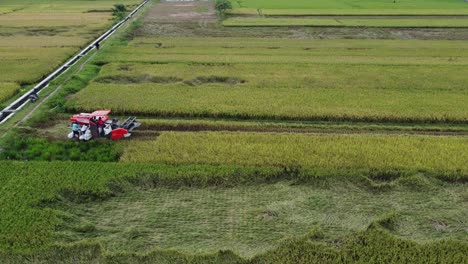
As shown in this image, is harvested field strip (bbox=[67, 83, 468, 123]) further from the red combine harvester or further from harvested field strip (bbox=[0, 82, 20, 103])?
harvested field strip (bbox=[0, 82, 20, 103])

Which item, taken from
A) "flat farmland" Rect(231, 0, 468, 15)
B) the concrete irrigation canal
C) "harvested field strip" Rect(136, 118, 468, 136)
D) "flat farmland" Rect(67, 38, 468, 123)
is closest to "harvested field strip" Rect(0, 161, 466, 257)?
"harvested field strip" Rect(136, 118, 468, 136)

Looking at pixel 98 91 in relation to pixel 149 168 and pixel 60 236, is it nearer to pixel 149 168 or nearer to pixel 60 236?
pixel 149 168

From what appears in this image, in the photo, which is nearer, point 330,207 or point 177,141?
point 330,207

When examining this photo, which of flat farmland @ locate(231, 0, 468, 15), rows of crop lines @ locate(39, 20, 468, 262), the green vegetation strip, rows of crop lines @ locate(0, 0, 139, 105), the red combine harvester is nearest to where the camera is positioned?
rows of crop lines @ locate(39, 20, 468, 262)

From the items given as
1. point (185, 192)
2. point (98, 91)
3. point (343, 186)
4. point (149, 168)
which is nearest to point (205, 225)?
point (185, 192)

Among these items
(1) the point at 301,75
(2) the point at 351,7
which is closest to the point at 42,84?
(1) the point at 301,75

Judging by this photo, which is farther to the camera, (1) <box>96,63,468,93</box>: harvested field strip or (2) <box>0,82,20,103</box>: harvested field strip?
(1) <box>96,63,468,93</box>: harvested field strip

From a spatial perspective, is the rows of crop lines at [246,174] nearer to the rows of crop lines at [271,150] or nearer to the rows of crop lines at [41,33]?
the rows of crop lines at [271,150]
